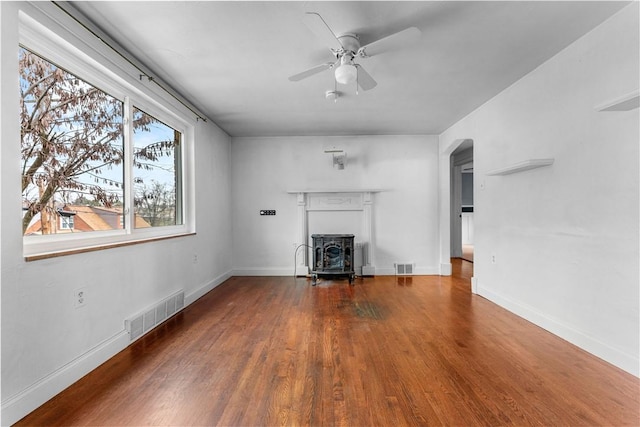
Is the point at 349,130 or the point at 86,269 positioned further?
the point at 349,130

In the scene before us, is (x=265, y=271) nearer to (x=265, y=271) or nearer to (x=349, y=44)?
(x=265, y=271)

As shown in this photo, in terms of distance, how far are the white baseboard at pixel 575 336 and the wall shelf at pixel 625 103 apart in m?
1.72

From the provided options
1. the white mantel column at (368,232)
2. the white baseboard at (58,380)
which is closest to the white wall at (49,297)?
the white baseboard at (58,380)

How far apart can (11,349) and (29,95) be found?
1502 millimetres

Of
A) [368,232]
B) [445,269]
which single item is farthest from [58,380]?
[445,269]

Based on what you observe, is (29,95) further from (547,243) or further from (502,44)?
(547,243)

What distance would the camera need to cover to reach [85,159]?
2.28m

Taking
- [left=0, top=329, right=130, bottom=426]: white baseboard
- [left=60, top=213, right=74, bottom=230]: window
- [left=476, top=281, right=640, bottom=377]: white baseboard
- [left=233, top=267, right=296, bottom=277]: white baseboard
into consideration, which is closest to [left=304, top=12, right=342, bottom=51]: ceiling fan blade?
[left=60, top=213, right=74, bottom=230]: window

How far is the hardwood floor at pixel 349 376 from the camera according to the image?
5.47 ft

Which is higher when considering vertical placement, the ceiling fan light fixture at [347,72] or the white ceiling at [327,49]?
the white ceiling at [327,49]

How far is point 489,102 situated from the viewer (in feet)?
12.4

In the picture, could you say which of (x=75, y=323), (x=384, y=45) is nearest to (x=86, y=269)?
(x=75, y=323)

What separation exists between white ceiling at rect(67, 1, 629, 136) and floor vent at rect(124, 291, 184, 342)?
91.5 inches

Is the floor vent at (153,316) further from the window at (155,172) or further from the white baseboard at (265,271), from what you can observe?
the white baseboard at (265,271)
